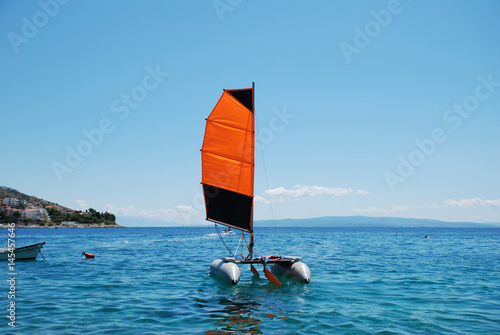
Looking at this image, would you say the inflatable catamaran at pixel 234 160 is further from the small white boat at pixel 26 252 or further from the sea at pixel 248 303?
the small white boat at pixel 26 252

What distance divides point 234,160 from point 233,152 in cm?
50

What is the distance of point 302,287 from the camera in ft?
69.5

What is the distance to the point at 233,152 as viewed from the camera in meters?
22.0

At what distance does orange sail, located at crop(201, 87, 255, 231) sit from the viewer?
21984 mm

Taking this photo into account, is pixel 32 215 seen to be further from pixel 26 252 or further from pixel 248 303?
pixel 248 303

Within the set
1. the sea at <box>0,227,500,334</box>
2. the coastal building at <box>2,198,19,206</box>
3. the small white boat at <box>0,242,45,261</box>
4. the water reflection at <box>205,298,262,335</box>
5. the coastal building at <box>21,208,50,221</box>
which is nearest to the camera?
the water reflection at <box>205,298,262,335</box>

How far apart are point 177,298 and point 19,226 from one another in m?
205

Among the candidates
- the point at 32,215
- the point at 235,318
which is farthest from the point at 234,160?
the point at 32,215

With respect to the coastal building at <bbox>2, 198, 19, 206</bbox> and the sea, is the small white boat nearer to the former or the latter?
the sea

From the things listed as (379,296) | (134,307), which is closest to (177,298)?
(134,307)

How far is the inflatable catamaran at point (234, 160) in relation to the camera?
21984mm

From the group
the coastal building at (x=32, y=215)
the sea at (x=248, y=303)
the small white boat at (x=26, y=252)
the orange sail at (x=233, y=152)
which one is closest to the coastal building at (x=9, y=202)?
the coastal building at (x=32, y=215)

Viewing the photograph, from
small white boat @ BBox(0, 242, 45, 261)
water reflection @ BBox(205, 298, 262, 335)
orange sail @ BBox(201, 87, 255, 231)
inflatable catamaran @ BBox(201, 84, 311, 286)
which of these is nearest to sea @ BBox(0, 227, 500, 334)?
water reflection @ BBox(205, 298, 262, 335)

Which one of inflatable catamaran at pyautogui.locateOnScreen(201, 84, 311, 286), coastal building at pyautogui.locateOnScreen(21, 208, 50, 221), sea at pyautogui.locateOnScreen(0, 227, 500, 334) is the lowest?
sea at pyautogui.locateOnScreen(0, 227, 500, 334)
